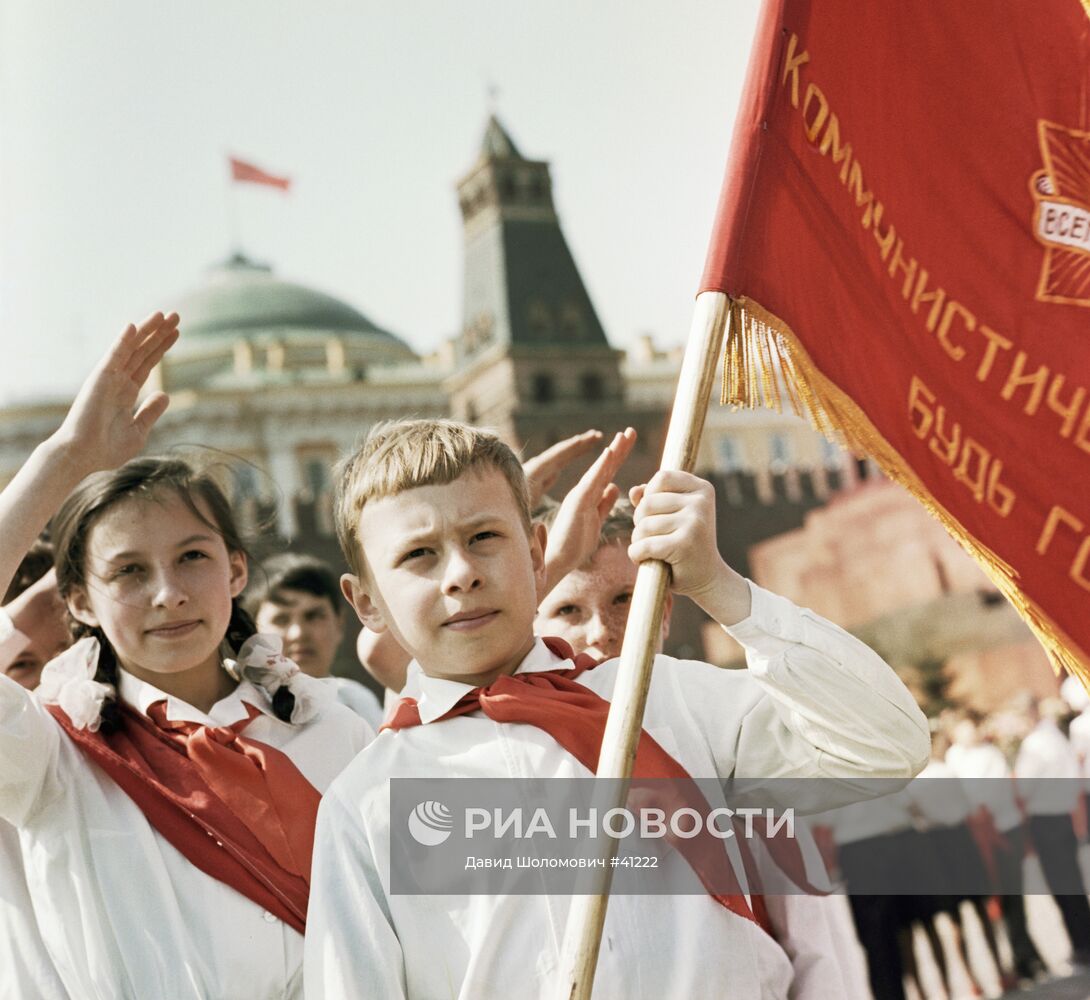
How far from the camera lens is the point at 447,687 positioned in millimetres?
1683

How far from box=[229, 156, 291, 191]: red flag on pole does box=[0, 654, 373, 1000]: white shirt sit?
1938 inches

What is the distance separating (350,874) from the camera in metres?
1.59

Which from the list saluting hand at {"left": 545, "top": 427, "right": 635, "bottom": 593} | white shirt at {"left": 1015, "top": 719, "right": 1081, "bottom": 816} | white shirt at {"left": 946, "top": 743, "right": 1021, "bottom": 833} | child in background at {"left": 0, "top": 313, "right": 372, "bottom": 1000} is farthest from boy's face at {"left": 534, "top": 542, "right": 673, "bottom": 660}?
white shirt at {"left": 946, "top": 743, "right": 1021, "bottom": 833}

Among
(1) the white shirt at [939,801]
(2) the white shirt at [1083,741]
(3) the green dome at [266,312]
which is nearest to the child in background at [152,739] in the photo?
(2) the white shirt at [1083,741]

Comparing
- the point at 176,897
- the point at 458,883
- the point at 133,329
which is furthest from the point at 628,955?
the point at 133,329

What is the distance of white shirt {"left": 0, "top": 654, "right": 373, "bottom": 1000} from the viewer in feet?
6.08

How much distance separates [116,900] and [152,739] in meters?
0.23

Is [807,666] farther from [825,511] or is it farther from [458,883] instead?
[825,511]

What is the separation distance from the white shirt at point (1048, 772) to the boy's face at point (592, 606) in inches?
188

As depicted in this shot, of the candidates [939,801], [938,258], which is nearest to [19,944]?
[938,258]

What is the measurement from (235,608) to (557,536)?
1.67 ft

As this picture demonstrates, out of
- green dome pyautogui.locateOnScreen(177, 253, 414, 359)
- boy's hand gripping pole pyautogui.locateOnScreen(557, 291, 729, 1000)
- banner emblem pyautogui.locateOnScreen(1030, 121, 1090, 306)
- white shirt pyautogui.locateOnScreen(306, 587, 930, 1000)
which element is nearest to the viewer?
boy's hand gripping pole pyautogui.locateOnScreen(557, 291, 729, 1000)

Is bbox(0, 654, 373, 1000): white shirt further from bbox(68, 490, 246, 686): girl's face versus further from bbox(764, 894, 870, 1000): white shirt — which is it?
bbox(764, 894, 870, 1000): white shirt

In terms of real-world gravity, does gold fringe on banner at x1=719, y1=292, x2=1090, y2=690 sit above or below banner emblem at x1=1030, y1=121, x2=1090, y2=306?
below
